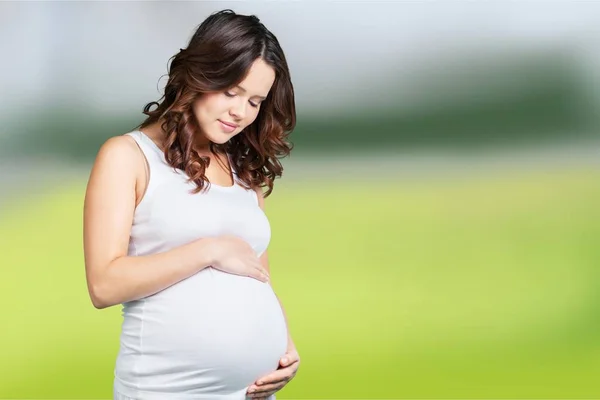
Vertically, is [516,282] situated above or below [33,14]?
below

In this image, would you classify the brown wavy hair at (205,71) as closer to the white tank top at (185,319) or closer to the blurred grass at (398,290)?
the white tank top at (185,319)

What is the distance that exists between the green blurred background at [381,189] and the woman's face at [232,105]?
1.65 m

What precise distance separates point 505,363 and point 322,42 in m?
1.43

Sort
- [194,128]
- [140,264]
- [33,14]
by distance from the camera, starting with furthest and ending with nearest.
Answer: [33,14], [194,128], [140,264]

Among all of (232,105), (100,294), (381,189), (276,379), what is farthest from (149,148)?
(381,189)

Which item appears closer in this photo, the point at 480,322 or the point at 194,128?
the point at 194,128

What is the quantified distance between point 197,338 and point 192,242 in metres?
0.17

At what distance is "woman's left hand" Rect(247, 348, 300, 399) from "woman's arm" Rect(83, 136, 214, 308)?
0.28 m

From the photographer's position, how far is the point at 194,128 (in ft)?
5.65

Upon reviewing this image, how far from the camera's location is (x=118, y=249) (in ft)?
5.04

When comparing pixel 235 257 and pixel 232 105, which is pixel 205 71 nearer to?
pixel 232 105

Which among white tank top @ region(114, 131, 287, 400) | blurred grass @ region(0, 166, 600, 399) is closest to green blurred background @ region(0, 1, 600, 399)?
blurred grass @ region(0, 166, 600, 399)

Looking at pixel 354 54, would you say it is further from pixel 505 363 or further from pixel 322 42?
pixel 505 363

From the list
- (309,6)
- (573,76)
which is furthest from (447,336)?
(309,6)
